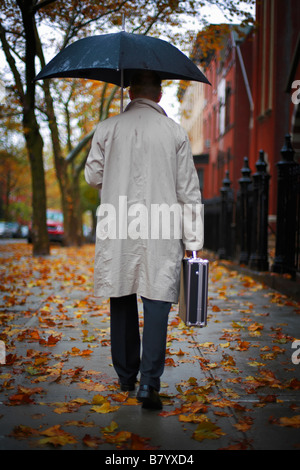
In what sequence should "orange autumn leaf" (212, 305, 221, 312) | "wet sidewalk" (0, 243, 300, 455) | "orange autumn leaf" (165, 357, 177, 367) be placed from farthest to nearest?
"orange autumn leaf" (212, 305, 221, 312) < "orange autumn leaf" (165, 357, 177, 367) < "wet sidewalk" (0, 243, 300, 455)

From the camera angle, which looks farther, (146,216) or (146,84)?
(146,84)

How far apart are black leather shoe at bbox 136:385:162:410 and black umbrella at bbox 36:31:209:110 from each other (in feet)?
6.68

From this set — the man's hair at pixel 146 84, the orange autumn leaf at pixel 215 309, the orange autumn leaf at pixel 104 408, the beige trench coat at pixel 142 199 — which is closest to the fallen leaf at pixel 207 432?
the orange autumn leaf at pixel 104 408

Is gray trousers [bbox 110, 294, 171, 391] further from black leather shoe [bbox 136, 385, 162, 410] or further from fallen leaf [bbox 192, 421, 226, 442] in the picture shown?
fallen leaf [bbox 192, 421, 226, 442]

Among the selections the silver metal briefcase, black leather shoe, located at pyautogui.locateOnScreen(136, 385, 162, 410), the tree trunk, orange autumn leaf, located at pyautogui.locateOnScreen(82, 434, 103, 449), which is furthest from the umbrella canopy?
the tree trunk

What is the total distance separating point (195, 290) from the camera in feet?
12.5

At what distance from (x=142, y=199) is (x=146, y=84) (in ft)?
2.68

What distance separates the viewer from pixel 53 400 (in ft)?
12.8

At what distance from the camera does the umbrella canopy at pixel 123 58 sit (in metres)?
4.01

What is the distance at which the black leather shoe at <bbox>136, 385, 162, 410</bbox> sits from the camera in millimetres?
3711

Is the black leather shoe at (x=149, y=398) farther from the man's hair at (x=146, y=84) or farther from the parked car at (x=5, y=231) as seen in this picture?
the parked car at (x=5, y=231)

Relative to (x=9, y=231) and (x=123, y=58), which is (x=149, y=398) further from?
(x=9, y=231)

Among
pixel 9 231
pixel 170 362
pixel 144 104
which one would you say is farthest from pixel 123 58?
pixel 9 231
